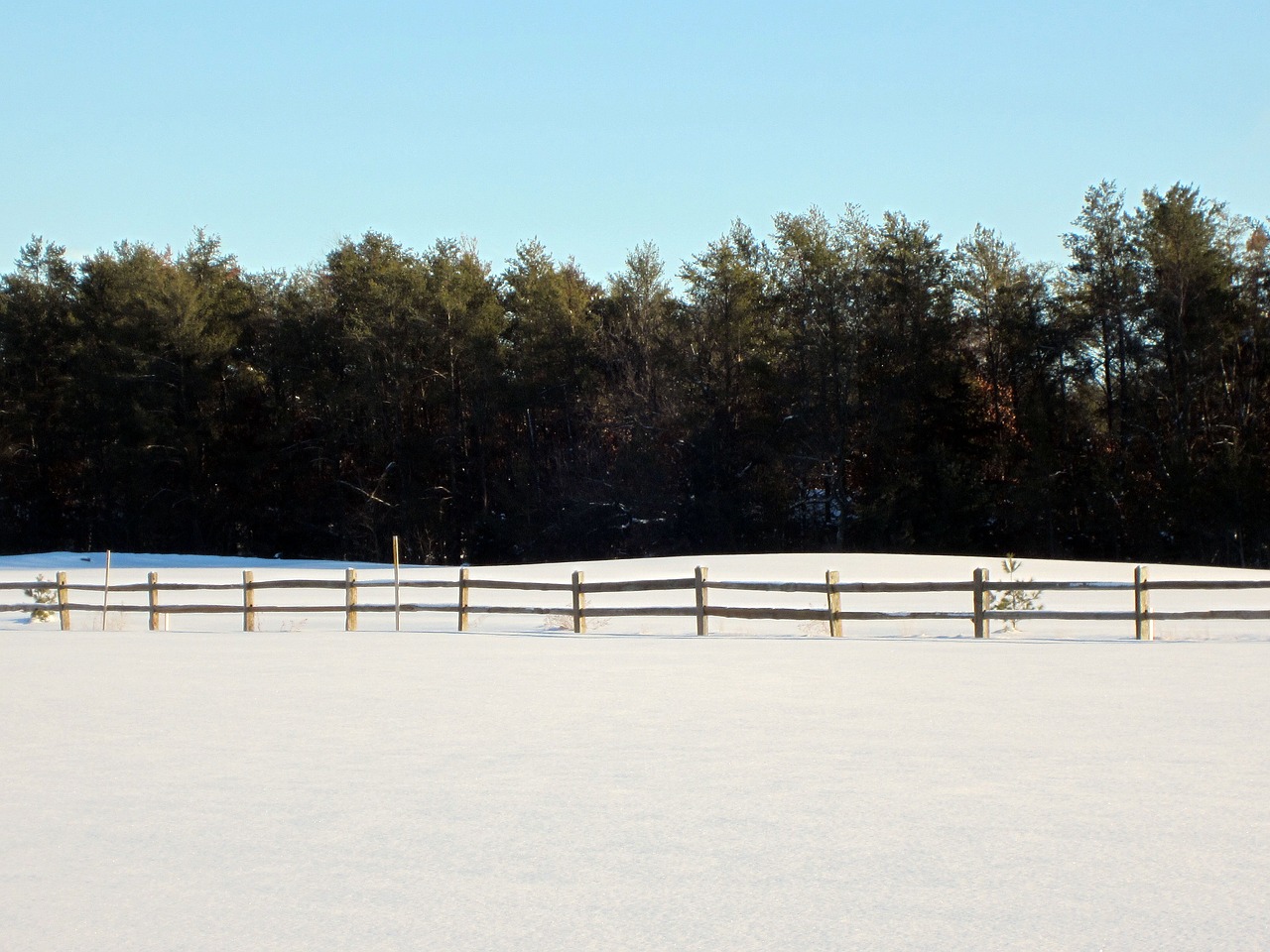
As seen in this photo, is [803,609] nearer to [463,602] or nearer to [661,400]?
[463,602]

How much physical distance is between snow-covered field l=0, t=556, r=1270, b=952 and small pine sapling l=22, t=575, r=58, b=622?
378 inches

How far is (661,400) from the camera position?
4681cm

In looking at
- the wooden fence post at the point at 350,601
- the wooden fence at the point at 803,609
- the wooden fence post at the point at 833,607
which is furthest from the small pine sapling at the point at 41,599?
the wooden fence post at the point at 833,607

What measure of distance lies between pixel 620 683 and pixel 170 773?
5.33m

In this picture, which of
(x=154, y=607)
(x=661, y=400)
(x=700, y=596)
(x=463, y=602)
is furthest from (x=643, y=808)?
(x=661, y=400)

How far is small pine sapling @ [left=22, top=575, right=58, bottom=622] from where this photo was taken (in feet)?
73.3

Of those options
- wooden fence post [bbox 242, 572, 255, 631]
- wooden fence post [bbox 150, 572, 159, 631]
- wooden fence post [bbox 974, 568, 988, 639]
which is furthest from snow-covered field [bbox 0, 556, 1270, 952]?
wooden fence post [bbox 150, 572, 159, 631]

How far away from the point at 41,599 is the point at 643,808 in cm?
1991

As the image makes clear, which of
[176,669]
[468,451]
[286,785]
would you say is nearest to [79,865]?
[286,785]

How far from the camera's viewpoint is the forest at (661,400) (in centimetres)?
3919

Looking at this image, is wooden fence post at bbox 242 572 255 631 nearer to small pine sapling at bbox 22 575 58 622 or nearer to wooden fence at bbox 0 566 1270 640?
wooden fence at bbox 0 566 1270 640

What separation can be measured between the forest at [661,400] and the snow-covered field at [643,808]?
27969 mm

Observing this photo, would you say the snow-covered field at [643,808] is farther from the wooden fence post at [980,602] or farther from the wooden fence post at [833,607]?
the wooden fence post at [833,607]

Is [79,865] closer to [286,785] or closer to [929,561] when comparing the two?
[286,785]
